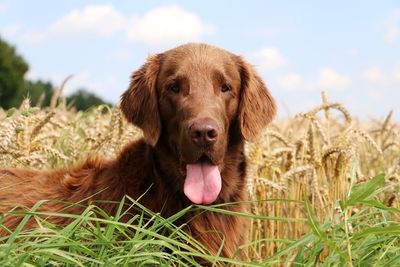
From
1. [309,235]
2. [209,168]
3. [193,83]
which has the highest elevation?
[193,83]

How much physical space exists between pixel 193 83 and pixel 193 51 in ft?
0.92

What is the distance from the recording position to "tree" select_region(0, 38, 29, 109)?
181ft

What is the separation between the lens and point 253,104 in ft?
14.3

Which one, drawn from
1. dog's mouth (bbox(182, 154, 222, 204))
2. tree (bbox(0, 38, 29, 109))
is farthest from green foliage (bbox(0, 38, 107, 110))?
dog's mouth (bbox(182, 154, 222, 204))

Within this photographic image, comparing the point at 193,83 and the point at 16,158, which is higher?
the point at 193,83

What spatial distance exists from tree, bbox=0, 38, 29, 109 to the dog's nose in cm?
5318

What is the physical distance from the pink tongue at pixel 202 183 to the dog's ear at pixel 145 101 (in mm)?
319

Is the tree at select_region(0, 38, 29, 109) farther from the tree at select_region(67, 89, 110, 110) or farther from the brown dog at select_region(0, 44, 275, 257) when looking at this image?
the brown dog at select_region(0, 44, 275, 257)

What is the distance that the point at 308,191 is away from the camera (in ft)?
19.2

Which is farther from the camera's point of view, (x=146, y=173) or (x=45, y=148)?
(x=45, y=148)

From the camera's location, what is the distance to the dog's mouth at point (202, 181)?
153 inches

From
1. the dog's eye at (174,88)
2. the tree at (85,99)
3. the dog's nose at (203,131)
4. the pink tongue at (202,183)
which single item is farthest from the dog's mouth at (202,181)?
the tree at (85,99)

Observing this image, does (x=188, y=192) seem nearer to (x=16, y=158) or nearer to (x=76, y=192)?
(x=76, y=192)

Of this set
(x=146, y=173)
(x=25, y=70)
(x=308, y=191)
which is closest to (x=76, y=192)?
(x=146, y=173)
